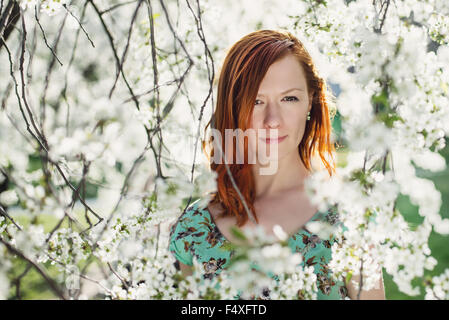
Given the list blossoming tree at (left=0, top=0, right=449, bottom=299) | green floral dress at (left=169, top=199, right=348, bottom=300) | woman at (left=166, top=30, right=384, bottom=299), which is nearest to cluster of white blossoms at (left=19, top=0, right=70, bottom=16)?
blossoming tree at (left=0, top=0, right=449, bottom=299)

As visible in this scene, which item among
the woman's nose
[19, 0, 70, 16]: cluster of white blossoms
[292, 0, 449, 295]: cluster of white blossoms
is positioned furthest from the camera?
the woman's nose

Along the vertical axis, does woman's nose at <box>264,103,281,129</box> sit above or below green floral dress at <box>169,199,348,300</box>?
above

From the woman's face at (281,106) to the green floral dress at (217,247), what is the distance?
0.86ft

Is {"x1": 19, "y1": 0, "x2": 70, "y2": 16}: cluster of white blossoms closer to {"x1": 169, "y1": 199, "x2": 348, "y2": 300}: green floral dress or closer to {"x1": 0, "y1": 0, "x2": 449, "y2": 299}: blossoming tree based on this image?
{"x1": 0, "y1": 0, "x2": 449, "y2": 299}: blossoming tree

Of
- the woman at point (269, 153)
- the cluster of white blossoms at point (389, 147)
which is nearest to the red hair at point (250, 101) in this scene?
the woman at point (269, 153)

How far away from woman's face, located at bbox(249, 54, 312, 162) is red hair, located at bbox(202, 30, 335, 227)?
0.08 feet

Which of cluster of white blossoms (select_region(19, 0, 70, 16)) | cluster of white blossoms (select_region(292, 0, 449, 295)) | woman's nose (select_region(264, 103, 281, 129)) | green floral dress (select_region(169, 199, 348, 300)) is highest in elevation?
cluster of white blossoms (select_region(19, 0, 70, 16))

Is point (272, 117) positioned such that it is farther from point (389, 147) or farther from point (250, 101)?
point (389, 147)

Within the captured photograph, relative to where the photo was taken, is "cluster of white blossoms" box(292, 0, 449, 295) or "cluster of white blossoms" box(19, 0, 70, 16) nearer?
"cluster of white blossoms" box(292, 0, 449, 295)

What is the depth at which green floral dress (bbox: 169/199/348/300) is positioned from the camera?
126 centimetres

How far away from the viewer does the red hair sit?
1266 millimetres

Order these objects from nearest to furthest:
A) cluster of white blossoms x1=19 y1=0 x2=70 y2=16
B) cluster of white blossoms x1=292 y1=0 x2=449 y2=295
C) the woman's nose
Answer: cluster of white blossoms x1=292 y1=0 x2=449 y2=295
cluster of white blossoms x1=19 y1=0 x2=70 y2=16
the woman's nose

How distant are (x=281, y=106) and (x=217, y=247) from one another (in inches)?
17.8

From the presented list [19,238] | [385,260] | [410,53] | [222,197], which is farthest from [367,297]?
[19,238]
